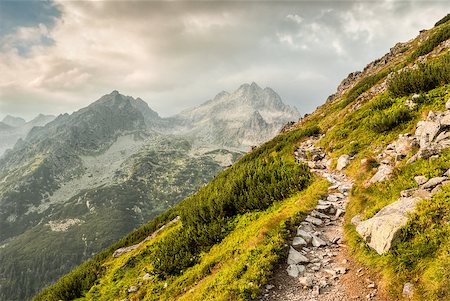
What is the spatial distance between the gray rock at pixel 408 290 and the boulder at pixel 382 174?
6.44m

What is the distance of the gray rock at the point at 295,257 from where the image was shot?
11.4m

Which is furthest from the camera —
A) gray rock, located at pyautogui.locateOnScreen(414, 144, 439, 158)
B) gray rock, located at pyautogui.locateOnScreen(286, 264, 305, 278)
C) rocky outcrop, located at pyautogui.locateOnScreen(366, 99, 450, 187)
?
rocky outcrop, located at pyautogui.locateOnScreen(366, 99, 450, 187)

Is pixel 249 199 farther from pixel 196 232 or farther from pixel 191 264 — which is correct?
pixel 191 264

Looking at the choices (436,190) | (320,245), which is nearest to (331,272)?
(320,245)

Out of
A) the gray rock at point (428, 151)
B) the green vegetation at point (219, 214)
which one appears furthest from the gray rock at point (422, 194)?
the green vegetation at point (219, 214)

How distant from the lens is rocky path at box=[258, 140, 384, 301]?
30.9 ft

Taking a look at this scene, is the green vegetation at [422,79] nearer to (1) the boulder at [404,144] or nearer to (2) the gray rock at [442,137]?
(1) the boulder at [404,144]

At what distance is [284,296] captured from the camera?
9945 mm

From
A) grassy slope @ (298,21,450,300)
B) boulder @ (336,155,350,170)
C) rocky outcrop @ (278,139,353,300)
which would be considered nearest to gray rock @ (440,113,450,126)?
grassy slope @ (298,21,450,300)

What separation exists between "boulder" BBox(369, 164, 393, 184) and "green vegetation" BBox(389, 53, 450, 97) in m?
9.75

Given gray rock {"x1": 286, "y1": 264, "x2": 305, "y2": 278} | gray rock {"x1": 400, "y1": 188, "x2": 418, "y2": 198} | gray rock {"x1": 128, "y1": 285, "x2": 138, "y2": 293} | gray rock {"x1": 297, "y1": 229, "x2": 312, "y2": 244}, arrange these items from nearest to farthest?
gray rock {"x1": 286, "y1": 264, "x2": 305, "y2": 278}
gray rock {"x1": 400, "y1": 188, "x2": 418, "y2": 198}
gray rock {"x1": 297, "y1": 229, "x2": 312, "y2": 244}
gray rock {"x1": 128, "y1": 285, "x2": 138, "y2": 293}

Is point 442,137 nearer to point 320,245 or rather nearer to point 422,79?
point 320,245

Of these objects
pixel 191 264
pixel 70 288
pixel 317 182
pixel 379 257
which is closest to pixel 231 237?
pixel 191 264

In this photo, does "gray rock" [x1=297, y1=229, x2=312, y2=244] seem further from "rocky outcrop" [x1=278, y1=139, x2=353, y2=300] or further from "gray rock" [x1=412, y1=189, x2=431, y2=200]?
"gray rock" [x1=412, y1=189, x2=431, y2=200]
